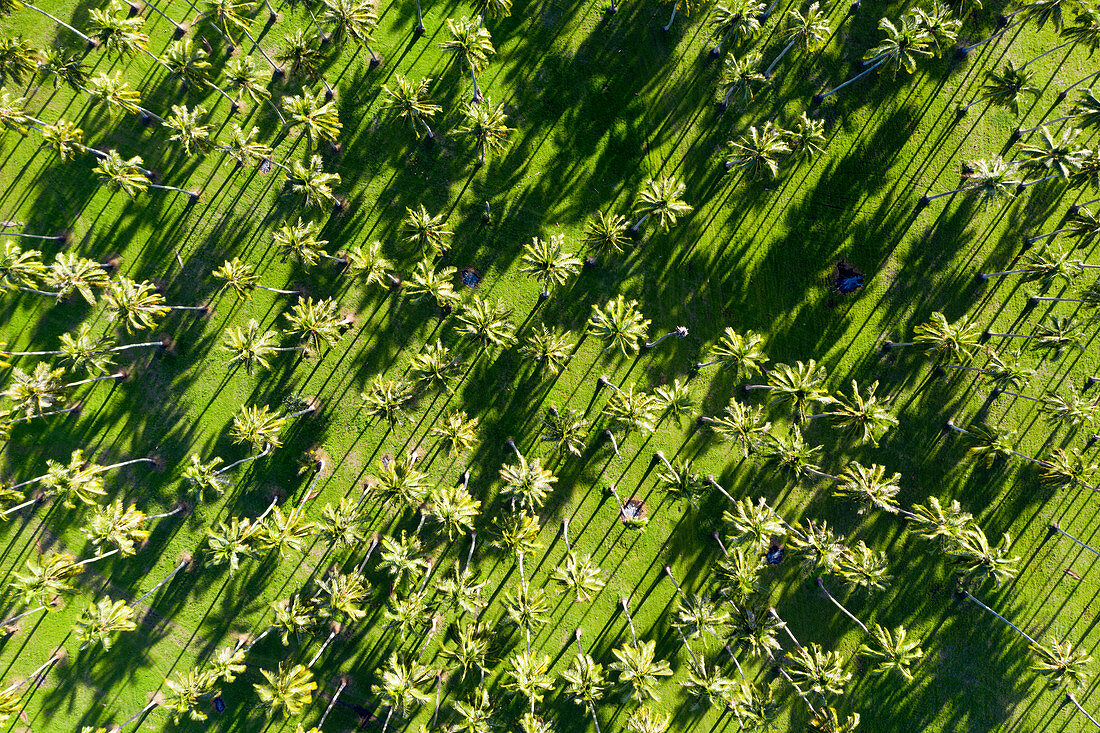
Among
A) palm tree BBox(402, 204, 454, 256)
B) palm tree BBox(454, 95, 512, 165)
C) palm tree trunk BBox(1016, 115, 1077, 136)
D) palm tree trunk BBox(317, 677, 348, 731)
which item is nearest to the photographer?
palm tree BBox(454, 95, 512, 165)

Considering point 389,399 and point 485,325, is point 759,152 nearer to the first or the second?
point 485,325

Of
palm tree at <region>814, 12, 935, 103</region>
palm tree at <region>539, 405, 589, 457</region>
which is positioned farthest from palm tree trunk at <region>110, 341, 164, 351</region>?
palm tree at <region>814, 12, 935, 103</region>

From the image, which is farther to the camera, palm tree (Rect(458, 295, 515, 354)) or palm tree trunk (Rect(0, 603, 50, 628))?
palm tree trunk (Rect(0, 603, 50, 628))

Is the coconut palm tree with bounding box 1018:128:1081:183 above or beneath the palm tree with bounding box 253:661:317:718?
above

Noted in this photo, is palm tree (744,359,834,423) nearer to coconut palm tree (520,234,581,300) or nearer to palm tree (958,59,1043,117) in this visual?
coconut palm tree (520,234,581,300)

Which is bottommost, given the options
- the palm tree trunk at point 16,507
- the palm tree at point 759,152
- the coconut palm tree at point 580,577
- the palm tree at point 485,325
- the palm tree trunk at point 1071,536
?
the palm tree trunk at point 16,507

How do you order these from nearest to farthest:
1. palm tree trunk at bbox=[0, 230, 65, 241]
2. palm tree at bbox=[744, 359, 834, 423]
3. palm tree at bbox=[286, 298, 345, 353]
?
palm tree at bbox=[744, 359, 834, 423] → palm tree at bbox=[286, 298, 345, 353] → palm tree trunk at bbox=[0, 230, 65, 241]

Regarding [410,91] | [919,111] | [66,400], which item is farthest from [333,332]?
[919,111]

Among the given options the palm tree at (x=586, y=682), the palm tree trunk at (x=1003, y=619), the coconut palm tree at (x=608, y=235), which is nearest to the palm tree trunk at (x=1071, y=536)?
the palm tree trunk at (x=1003, y=619)

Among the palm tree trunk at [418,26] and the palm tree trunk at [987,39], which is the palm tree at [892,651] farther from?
the palm tree trunk at [418,26]
